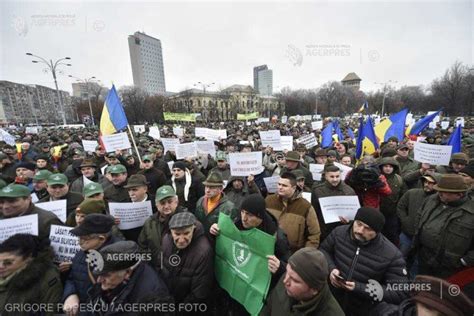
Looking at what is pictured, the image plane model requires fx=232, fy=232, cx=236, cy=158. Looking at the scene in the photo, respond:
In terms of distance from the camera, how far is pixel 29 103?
4208 inches

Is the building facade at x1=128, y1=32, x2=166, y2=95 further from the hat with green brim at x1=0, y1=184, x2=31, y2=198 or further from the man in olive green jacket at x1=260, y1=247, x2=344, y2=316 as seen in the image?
the man in olive green jacket at x1=260, y1=247, x2=344, y2=316

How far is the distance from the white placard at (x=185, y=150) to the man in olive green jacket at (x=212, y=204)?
11.5ft

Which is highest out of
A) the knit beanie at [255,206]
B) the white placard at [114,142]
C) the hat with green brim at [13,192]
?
the white placard at [114,142]

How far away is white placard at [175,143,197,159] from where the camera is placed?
706cm

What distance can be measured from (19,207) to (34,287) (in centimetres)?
130

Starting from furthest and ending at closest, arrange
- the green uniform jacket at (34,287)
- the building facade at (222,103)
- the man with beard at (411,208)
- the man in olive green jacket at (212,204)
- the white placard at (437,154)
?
the building facade at (222,103) → the white placard at (437,154) → the man with beard at (411,208) → the man in olive green jacket at (212,204) → the green uniform jacket at (34,287)

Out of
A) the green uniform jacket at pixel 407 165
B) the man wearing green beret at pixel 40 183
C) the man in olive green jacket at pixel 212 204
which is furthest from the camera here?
the green uniform jacket at pixel 407 165

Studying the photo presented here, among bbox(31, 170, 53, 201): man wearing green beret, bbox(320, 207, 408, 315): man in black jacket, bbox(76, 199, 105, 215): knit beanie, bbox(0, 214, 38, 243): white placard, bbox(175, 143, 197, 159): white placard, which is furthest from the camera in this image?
bbox(175, 143, 197, 159): white placard

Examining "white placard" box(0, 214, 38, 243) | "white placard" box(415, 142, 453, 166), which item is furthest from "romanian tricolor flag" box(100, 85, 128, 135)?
Answer: "white placard" box(415, 142, 453, 166)

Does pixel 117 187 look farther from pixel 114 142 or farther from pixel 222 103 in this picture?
pixel 222 103

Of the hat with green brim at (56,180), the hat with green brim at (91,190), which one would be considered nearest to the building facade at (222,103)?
the hat with green brim at (56,180)

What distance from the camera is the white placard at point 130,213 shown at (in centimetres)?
339

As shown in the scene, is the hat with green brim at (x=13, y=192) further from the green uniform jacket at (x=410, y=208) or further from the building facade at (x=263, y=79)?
the building facade at (x=263, y=79)

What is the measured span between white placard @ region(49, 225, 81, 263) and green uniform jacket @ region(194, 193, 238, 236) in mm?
1589
